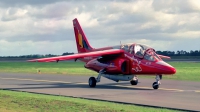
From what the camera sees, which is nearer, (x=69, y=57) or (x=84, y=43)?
(x=69, y=57)

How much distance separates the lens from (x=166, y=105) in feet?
52.4

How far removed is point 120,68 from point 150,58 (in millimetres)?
2197

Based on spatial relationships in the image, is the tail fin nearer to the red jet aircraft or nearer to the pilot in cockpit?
the red jet aircraft

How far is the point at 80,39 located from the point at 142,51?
9226 millimetres

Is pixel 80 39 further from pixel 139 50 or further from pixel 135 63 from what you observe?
pixel 135 63

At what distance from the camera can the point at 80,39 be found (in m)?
32.9

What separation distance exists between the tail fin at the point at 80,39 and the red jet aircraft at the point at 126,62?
12.9ft

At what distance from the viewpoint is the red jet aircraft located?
23.7 meters

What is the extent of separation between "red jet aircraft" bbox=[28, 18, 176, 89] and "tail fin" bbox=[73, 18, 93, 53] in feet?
12.9

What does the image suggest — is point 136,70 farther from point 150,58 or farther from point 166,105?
point 166,105

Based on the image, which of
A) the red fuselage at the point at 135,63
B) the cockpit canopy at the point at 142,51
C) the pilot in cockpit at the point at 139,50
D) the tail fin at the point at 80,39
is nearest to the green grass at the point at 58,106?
the red fuselage at the point at 135,63

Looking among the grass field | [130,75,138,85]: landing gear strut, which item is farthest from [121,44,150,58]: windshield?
the grass field

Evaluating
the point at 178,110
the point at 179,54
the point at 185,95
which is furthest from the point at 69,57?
the point at 179,54

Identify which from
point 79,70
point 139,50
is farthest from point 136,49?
point 79,70
